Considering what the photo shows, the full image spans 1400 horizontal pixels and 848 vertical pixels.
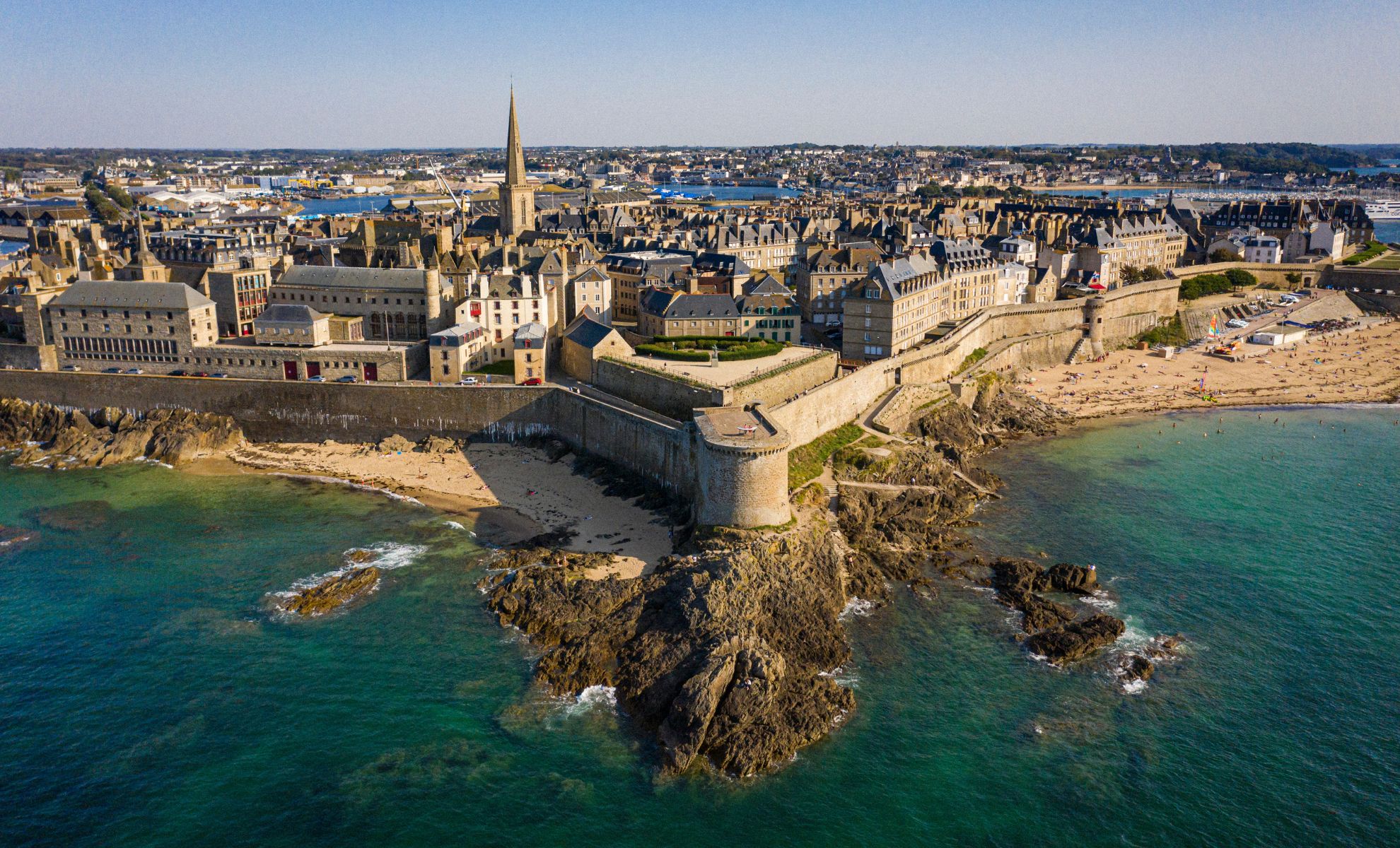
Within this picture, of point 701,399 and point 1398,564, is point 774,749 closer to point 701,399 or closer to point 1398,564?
point 701,399

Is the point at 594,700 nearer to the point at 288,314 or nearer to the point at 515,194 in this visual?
the point at 288,314

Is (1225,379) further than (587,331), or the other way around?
(1225,379)

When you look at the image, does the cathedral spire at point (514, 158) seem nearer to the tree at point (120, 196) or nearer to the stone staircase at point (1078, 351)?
the stone staircase at point (1078, 351)

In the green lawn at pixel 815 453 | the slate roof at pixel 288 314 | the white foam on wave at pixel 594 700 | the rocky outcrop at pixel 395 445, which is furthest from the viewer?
the slate roof at pixel 288 314

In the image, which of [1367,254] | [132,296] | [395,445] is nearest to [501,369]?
[395,445]

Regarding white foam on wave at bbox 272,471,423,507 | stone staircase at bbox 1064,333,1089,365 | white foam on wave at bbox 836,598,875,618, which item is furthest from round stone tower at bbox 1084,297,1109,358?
white foam on wave at bbox 272,471,423,507

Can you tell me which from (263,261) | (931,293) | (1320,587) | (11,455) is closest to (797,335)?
(931,293)

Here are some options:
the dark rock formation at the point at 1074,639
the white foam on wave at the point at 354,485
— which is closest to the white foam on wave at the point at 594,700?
the dark rock formation at the point at 1074,639
